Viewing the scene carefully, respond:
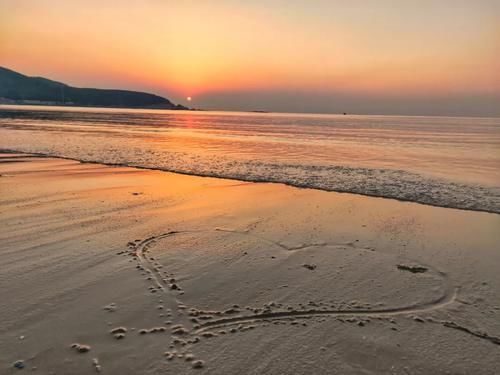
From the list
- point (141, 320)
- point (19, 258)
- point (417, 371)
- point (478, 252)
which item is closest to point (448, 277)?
point (478, 252)

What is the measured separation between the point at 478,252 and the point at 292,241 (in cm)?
432

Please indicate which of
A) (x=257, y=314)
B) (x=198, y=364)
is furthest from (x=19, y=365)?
(x=257, y=314)

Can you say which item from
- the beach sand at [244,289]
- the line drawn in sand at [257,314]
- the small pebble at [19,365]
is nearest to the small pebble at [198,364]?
the beach sand at [244,289]

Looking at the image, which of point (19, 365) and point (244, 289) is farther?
point (244, 289)

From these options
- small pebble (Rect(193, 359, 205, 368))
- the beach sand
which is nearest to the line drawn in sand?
the beach sand

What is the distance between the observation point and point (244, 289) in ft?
22.1

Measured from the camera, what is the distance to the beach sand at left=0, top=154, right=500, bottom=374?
4816 millimetres

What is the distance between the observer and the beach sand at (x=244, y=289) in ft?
15.8

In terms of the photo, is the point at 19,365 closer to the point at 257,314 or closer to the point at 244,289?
the point at 257,314

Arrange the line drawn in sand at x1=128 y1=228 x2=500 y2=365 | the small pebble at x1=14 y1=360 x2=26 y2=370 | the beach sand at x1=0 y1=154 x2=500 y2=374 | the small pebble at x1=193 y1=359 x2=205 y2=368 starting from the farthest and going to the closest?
the line drawn in sand at x1=128 y1=228 x2=500 y2=365 < the beach sand at x1=0 y1=154 x2=500 y2=374 < the small pebble at x1=193 y1=359 x2=205 y2=368 < the small pebble at x1=14 y1=360 x2=26 y2=370

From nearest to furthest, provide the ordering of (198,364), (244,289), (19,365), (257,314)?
(19,365) < (198,364) < (257,314) < (244,289)

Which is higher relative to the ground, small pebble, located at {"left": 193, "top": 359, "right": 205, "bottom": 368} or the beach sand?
the beach sand

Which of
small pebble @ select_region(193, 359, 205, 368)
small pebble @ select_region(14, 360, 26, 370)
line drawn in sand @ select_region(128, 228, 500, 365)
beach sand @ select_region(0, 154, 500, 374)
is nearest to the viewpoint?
small pebble @ select_region(14, 360, 26, 370)

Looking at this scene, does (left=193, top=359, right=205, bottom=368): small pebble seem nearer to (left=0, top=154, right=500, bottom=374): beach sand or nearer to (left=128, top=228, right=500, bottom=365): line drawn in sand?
(left=0, top=154, right=500, bottom=374): beach sand
